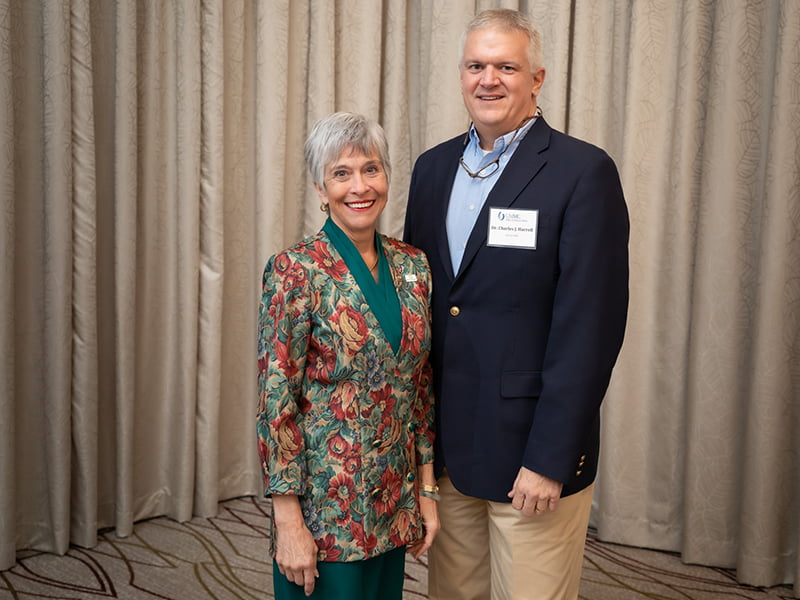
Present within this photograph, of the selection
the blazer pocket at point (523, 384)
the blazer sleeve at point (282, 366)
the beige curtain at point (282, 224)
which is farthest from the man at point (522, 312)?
the beige curtain at point (282, 224)

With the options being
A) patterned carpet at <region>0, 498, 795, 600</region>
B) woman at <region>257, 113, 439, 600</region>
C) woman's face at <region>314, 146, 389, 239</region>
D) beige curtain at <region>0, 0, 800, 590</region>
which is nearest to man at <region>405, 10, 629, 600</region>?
woman at <region>257, 113, 439, 600</region>

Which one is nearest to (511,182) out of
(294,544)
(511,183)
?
(511,183)

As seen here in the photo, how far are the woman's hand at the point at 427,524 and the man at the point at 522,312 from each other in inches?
3.1

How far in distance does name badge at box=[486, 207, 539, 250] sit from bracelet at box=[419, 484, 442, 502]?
0.58 meters

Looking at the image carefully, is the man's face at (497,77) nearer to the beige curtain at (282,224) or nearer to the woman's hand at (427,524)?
the woman's hand at (427,524)

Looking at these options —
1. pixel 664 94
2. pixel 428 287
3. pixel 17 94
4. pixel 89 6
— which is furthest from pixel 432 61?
pixel 428 287

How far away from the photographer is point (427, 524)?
1827mm

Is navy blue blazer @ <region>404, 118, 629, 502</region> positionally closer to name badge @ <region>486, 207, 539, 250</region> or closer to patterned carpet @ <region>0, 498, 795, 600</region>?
name badge @ <region>486, 207, 539, 250</region>

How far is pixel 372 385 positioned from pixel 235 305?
2096 mm

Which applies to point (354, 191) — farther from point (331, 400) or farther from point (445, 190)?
point (331, 400)

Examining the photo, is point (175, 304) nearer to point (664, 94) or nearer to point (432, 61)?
point (432, 61)

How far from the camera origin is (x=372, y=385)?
1.67 metres

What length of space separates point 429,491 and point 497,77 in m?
0.96

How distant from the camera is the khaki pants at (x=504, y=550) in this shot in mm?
1811
